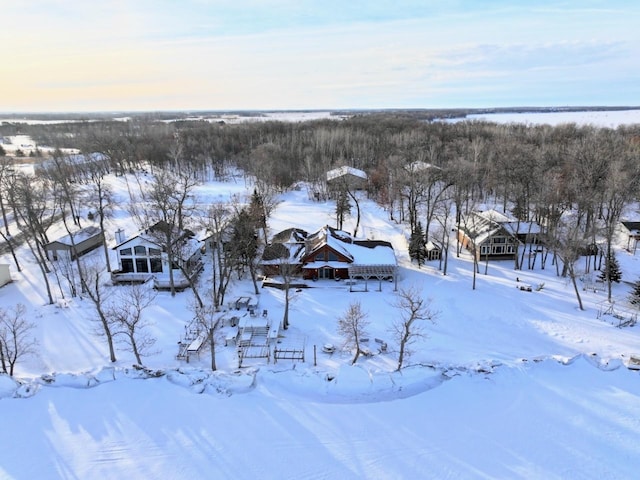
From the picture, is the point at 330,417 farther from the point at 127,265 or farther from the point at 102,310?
the point at 127,265

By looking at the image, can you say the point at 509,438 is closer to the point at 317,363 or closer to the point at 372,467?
the point at 372,467

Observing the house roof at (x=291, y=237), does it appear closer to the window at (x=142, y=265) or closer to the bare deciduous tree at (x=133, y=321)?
the window at (x=142, y=265)

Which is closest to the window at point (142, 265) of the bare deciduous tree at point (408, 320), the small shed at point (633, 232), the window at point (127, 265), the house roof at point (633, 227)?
the window at point (127, 265)

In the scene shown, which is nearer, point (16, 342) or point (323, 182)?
point (16, 342)

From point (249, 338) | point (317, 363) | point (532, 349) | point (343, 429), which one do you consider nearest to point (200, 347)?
point (249, 338)

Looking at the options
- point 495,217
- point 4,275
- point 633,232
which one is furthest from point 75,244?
point 633,232
